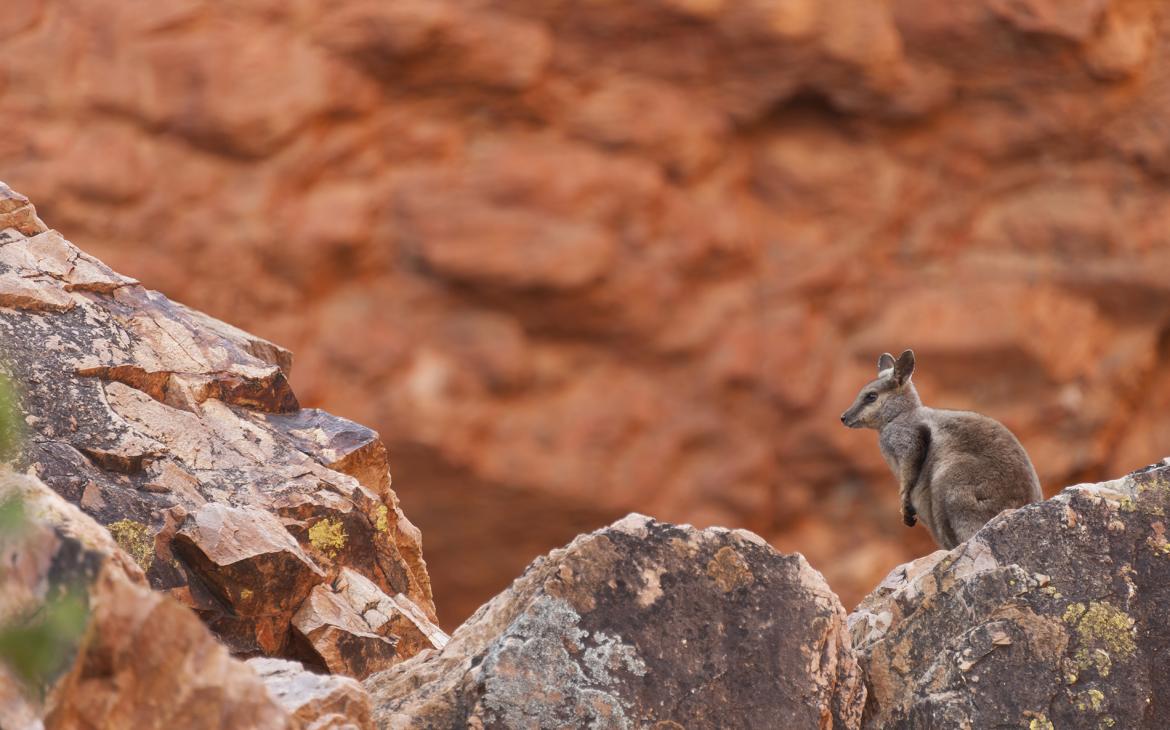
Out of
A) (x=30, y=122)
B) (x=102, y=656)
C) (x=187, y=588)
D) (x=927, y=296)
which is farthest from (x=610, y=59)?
(x=102, y=656)

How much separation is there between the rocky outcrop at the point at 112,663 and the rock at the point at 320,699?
0.30 m

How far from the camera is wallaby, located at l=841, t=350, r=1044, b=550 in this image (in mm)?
6879

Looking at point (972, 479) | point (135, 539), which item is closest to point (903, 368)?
point (972, 479)

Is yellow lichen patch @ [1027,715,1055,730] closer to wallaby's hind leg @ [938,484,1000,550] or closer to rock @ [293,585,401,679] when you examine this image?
rock @ [293,585,401,679]

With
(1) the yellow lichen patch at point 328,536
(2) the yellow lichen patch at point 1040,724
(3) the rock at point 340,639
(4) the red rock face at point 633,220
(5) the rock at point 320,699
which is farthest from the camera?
(4) the red rock face at point 633,220

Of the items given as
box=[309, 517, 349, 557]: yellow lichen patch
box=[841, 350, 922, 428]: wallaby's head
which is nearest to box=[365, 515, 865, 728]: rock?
box=[309, 517, 349, 557]: yellow lichen patch

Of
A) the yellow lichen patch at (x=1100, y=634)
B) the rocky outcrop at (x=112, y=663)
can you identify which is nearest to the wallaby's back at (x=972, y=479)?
the yellow lichen patch at (x=1100, y=634)

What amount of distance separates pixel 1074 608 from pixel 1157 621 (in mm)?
274

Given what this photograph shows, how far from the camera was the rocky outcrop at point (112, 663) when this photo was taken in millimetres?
2730

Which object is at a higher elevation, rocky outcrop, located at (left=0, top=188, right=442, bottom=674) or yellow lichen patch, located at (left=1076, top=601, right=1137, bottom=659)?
yellow lichen patch, located at (left=1076, top=601, right=1137, bottom=659)

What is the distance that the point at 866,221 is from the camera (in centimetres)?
1752

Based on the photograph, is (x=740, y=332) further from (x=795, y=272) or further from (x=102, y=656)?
(x=102, y=656)

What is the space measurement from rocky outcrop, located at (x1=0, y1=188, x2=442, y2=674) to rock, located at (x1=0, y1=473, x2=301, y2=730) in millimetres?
1975

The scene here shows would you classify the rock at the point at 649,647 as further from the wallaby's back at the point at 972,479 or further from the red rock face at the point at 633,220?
the red rock face at the point at 633,220
